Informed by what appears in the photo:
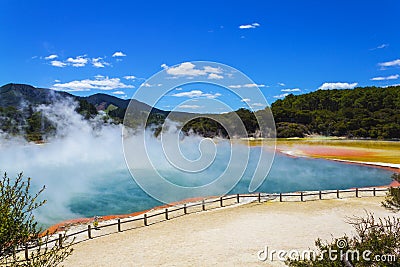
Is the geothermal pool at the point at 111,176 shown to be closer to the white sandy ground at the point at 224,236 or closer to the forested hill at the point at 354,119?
the white sandy ground at the point at 224,236

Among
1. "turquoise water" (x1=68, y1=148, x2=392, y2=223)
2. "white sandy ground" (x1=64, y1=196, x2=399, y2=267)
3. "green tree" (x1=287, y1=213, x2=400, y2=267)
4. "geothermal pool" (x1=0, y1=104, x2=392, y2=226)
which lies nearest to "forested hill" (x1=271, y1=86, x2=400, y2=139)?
"geothermal pool" (x1=0, y1=104, x2=392, y2=226)

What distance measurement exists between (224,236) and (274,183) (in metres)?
10.8

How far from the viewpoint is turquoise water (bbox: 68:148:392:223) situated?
14992mm

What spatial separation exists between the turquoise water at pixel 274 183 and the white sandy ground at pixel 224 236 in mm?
4338

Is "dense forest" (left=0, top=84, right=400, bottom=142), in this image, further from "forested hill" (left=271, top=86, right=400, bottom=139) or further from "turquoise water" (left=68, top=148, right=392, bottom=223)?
"turquoise water" (left=68, top=148, right=392, bottom=223)

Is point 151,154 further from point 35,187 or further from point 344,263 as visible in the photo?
point 344,263

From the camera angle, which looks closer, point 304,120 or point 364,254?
point 364,254

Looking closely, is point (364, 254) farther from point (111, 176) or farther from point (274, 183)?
point (111, 176)

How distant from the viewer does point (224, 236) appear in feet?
31.2

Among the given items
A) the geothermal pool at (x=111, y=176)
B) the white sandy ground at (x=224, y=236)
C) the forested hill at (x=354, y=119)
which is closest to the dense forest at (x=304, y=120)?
the forested hill at (x=354, y=119)

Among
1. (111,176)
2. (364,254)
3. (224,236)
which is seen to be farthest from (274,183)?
(364,254)

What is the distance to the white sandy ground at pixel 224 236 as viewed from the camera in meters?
7.93

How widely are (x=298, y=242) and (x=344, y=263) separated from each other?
14.7 ft

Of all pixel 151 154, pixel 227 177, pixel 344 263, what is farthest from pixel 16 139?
pixel 344 263
